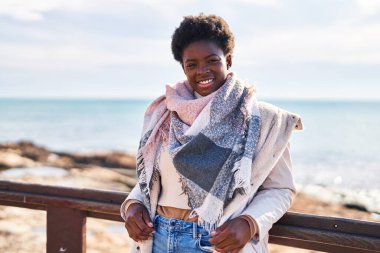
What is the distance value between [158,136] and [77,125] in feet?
169

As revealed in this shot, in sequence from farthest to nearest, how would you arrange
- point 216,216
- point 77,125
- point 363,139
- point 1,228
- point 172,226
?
1. point 77,125
2. point 363,139
3. point 1,228
4. point 172,226
5. point 216,216

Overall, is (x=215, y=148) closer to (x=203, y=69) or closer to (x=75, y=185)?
(x=203, y=69)

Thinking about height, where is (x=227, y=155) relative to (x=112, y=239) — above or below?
above

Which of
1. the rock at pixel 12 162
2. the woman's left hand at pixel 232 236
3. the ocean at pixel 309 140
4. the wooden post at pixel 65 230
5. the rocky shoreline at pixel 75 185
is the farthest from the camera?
A: the ocean at pixel 309 140

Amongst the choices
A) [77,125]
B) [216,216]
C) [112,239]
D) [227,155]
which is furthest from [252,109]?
[77,125]

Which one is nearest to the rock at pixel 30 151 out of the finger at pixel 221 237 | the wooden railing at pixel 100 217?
the wooden railing at pixel 100 217

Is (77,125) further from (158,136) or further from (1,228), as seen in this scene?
(158,136)

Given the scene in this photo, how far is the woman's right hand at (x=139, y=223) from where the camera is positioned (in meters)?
2.23

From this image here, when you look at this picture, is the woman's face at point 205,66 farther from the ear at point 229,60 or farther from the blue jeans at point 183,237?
the blue jeans at point 183,237

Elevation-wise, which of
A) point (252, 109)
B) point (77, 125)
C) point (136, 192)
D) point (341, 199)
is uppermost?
point (252, 109)

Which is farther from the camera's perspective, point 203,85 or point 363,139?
point 363,139

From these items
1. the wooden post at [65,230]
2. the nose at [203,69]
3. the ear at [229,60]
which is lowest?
the wooden post at [65,230]

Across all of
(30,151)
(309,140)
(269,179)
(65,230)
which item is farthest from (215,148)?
(309,140)

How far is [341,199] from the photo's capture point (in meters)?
12.3
